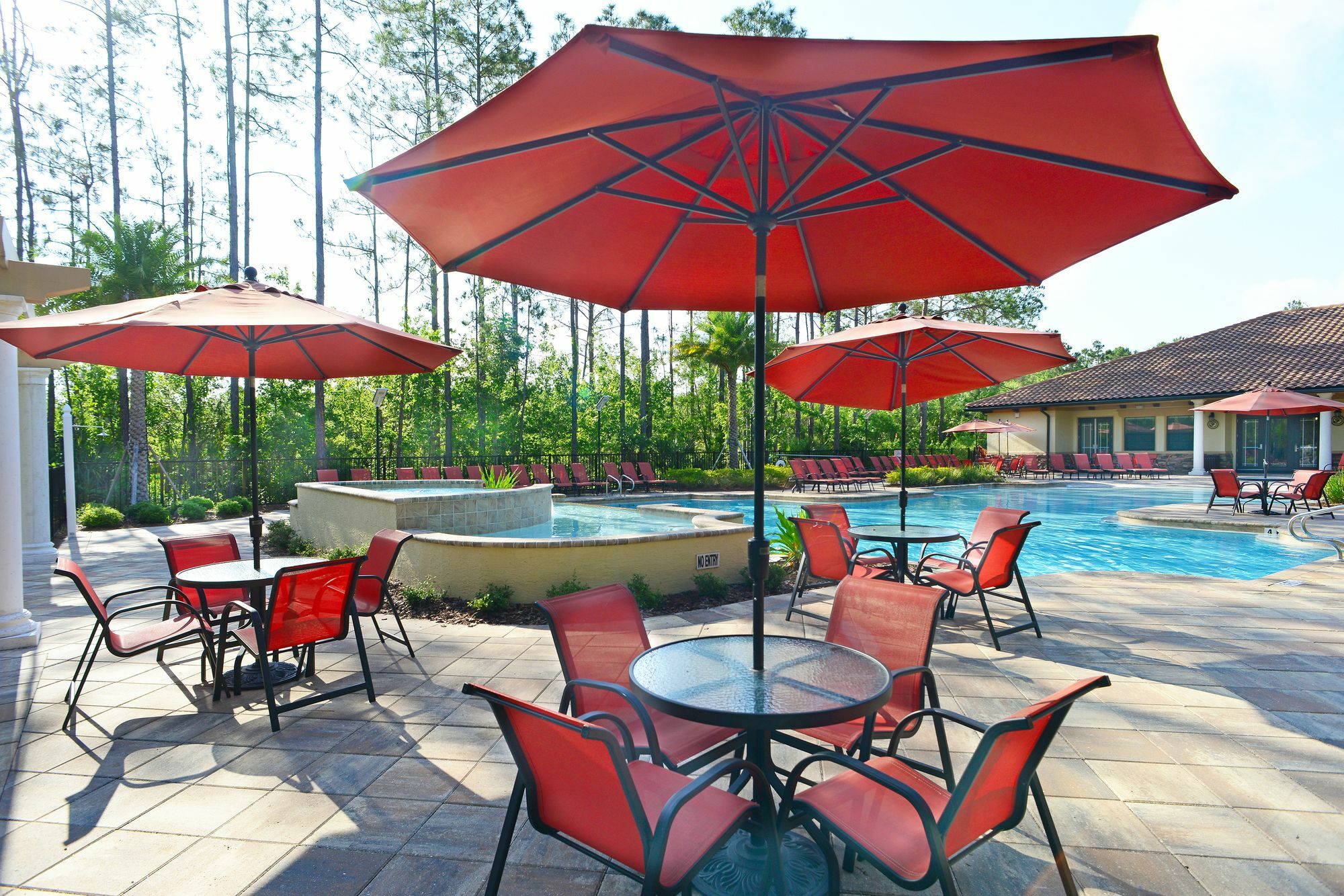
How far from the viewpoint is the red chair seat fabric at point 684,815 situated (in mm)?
1623

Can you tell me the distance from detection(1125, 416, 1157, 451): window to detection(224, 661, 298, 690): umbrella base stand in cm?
2896

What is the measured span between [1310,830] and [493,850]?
9.34 ft

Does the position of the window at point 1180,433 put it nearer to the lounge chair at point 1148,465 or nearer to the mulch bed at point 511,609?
the lounge chair at point 1148,465

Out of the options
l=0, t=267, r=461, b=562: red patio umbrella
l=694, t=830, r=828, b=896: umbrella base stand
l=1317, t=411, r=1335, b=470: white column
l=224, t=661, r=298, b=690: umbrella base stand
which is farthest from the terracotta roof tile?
l=224, t=661, r=298, b=690: umbrella base stand

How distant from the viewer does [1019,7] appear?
685cm

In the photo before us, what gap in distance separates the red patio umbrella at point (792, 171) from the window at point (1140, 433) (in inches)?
1053

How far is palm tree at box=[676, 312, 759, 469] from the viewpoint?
2095cm

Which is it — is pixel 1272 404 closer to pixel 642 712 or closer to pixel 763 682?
Answer: pixel 763 682

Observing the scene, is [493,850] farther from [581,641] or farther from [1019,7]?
[1019,7]

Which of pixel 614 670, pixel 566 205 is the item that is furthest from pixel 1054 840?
pixel 566 205

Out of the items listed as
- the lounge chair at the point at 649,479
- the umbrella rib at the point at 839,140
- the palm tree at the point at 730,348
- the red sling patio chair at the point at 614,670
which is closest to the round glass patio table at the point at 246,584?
the red sling patio chair at the point at 614,670

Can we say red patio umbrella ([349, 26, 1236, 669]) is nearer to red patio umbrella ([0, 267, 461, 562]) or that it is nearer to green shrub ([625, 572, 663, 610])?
red patio umbrella ([0, 267, 461, 562])

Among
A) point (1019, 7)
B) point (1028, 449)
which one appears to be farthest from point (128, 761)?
point (1028, 449)

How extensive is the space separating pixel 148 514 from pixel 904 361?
42.8 ft
